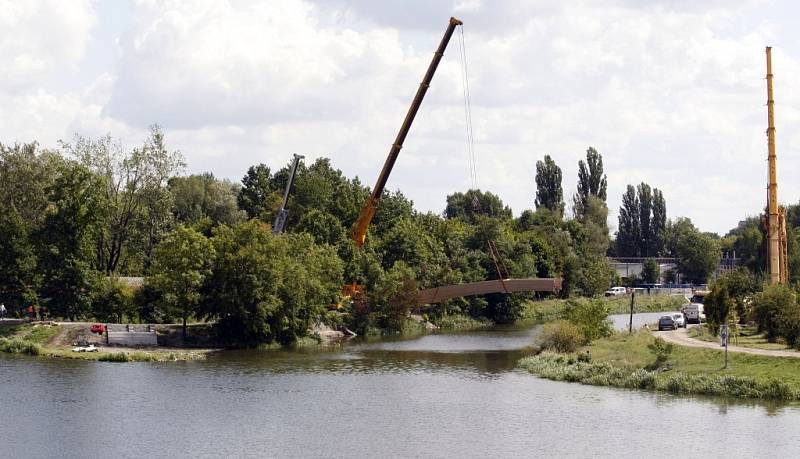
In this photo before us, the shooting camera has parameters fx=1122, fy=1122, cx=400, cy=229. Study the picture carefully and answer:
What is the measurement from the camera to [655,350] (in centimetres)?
5512

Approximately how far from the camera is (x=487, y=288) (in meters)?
86.2

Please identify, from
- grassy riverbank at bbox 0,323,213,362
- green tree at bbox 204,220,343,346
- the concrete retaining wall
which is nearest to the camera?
grassy riverbank at bbox 0,323,213,362

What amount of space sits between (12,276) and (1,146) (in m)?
18.0

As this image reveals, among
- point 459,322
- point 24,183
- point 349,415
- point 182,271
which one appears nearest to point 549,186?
point 459,322

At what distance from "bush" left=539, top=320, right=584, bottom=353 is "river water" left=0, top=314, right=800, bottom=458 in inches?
204

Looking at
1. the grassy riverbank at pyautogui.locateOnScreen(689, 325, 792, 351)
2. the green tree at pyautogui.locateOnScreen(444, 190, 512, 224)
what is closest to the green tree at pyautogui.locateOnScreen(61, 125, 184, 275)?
the grassy riverbank at pyautogui.locateOnScreen(689, 325, 792, 351)

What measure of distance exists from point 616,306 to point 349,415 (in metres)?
75.7

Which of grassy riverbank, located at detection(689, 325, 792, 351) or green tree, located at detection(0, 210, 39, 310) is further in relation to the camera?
green tree, located at detection(0, 210, 39, 310)

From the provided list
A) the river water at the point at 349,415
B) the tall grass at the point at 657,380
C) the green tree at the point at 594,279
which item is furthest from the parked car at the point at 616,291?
the river water at the point at 349,415

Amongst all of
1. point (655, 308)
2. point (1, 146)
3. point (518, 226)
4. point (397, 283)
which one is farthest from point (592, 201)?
point (1, 146)

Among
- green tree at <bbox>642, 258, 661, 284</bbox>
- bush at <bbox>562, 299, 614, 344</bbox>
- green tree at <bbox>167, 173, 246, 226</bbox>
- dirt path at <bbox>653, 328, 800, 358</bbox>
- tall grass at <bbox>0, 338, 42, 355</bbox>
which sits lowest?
dirt path at <bbox>653, 328, 800, 358</bbox>

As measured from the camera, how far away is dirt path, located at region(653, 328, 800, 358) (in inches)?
2087

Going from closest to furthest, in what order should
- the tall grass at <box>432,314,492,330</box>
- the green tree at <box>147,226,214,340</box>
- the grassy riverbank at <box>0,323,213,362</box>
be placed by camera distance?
1. the grassy riverbank at <box>0,323,213,362</box>
2. the green tree at <box>147,226,214,340</box>
3. the tall grass at <box>432,314,492,330</box>

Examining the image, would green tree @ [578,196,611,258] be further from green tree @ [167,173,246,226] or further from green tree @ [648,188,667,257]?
green tree @ [167,173,246,226]
